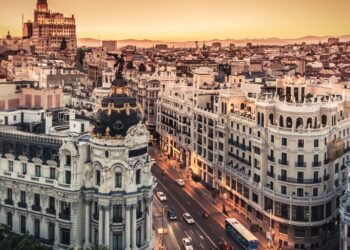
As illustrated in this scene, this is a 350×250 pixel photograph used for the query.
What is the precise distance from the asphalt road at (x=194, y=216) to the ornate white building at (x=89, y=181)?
62.8 feet

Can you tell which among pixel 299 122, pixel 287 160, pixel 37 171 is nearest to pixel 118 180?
pixel 37 171

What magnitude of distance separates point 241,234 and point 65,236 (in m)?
32.5

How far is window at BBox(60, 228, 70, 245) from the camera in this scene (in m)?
91.0

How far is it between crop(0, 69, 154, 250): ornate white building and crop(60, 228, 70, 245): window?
16 centimetres

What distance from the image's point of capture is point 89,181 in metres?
89.3

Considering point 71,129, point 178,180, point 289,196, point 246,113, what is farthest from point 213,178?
point 71,129

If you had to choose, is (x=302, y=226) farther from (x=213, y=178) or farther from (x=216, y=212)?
(x=213, y=178)

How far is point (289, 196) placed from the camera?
10706 cm

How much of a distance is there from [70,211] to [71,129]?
14.0 meters

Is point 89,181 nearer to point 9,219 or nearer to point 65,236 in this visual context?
point 65,236

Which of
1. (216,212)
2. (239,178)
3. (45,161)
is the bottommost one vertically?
(216,212)

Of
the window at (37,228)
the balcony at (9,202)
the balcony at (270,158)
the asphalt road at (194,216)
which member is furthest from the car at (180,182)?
the balcony at (9,202)

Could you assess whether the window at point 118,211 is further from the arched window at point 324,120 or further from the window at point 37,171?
the arched window at point 324,120

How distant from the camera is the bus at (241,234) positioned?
333 ft
